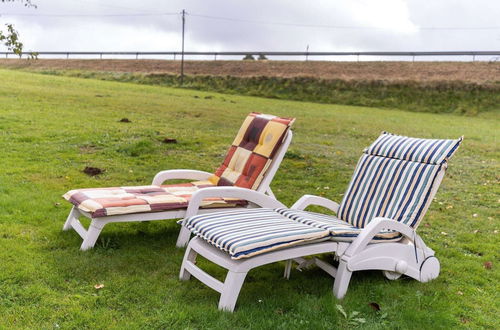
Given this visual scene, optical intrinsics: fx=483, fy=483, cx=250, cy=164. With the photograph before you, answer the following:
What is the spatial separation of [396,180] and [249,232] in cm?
170

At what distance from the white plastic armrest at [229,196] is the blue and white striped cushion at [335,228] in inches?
17.5

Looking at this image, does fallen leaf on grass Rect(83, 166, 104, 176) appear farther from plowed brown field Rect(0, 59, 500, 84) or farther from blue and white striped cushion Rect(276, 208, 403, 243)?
plowed brown field Rect(0, 59, 500, 84)

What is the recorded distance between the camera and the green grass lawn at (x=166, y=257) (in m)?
3.60

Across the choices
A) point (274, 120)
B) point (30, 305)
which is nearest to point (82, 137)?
point (274, 120)

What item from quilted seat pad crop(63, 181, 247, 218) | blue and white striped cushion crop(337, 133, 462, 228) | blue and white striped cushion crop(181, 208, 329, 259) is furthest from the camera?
quilted seat pad crop(63, 181, 247, 218)

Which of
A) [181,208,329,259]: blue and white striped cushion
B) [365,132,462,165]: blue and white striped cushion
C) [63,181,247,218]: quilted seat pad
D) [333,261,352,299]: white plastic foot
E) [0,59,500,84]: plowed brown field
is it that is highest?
[0,59,500,84]: plowed brown field

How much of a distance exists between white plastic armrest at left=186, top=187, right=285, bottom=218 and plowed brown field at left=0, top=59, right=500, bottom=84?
2838 cm

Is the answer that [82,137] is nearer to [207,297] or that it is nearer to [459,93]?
[207,297]

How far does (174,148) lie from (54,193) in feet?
12.3

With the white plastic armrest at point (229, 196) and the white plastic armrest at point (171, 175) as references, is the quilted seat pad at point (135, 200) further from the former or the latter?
the white plastic armrest at point (171, 175)

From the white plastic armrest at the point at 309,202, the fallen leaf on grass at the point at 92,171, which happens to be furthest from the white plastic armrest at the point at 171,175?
the fallen leaf on grass at the point at 92,171

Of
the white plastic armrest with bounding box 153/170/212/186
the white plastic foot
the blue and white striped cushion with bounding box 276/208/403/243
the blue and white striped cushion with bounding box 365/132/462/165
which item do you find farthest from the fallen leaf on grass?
the white plastic foot

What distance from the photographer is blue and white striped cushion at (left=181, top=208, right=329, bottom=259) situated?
346 centimetres

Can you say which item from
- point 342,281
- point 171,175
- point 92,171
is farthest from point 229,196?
point 92,171
